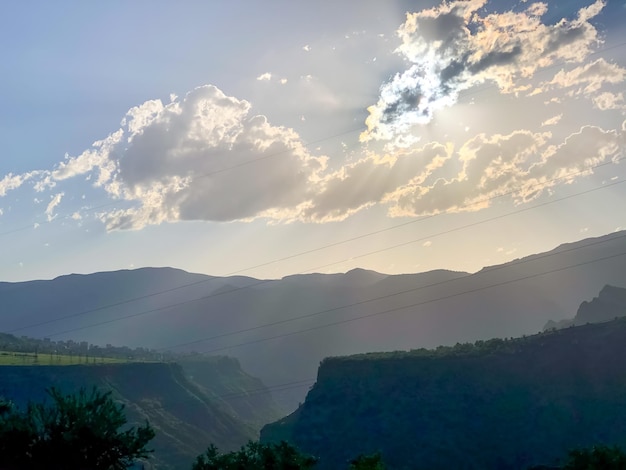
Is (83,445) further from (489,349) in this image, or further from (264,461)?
(489,349)

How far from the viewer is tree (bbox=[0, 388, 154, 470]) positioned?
36.4 metres

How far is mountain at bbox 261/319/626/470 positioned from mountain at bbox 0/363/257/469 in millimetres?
41962

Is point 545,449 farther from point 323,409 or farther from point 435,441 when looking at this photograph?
point 323,409

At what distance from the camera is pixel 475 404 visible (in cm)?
10362

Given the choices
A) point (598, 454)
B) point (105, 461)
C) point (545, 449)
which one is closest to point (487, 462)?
point (545, 449)

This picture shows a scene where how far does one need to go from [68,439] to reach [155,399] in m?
152

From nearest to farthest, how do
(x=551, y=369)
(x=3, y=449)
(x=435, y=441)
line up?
(x=3, y=449), (x=435, y=441), (x=551, y=369)

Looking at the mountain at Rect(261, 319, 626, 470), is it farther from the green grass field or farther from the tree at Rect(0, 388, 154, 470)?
the green grass field

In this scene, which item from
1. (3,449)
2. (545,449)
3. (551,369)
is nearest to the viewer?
(3,449)

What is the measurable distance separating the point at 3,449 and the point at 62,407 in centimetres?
449

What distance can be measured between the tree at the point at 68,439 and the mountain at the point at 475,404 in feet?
195

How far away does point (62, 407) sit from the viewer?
37.4 metres

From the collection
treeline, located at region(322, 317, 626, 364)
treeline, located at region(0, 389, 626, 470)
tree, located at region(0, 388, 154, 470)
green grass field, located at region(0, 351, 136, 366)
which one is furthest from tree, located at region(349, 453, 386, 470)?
green grass field, located at region(0, 351, 136, 366)

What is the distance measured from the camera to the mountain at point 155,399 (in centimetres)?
14512
